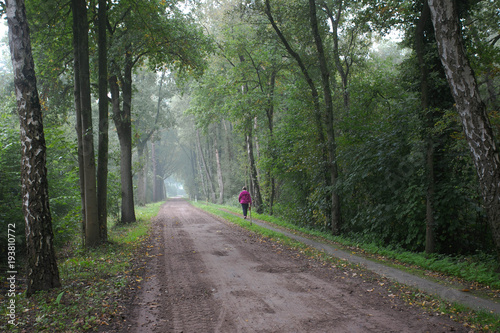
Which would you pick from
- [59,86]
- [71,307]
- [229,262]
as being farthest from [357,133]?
[59,86]

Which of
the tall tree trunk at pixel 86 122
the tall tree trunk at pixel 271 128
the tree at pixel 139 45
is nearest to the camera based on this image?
the tall tree trunk at pixel 86 122

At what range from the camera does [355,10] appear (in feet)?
57.8

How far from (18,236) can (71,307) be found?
3.91 metres

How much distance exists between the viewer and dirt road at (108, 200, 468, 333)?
4238 mm

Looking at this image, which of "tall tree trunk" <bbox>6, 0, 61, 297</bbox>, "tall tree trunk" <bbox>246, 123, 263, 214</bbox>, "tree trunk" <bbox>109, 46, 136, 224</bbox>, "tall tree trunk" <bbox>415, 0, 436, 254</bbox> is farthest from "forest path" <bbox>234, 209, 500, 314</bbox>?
"tall tree trunk" <bbox>246, 123, 263, 214</bbox>

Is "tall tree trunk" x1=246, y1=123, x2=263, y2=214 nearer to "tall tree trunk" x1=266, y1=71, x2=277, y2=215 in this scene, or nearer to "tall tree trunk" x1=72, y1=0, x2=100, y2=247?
"tall tree trunk" x1=266, y1=71, x2=277, y2=215

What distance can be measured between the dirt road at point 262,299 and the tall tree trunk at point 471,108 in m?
2.62

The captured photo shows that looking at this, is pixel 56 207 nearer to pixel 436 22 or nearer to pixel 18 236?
pixel 18 236

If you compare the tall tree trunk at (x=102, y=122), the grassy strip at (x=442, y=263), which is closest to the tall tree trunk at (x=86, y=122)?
the tall tree trunk at (x=102, y=122)

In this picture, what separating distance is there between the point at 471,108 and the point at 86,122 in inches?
381

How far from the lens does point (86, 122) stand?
932 cm

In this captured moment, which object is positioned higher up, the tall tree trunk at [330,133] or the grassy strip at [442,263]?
the tall tree trunk at [330,133]

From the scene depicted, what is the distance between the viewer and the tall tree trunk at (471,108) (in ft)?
18.7

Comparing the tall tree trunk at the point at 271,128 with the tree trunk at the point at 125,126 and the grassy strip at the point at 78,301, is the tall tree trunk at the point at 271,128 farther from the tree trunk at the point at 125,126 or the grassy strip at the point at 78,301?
the grassy strip at the point at 78,301
